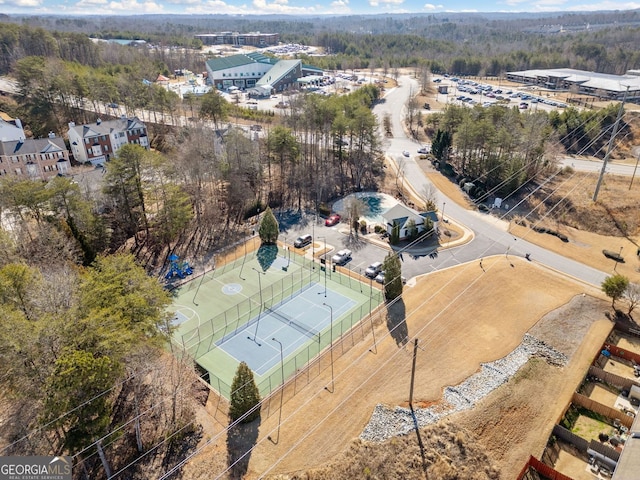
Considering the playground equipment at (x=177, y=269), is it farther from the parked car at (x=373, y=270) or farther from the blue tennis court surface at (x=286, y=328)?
the parked car at (x=373, y=270)

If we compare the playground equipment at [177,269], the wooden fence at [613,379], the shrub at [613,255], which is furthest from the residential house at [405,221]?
the playground equipment at [177,269]

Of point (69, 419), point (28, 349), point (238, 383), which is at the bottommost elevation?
point (238, 383)

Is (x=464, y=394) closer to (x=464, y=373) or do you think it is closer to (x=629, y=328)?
→ (x=464, y=373)

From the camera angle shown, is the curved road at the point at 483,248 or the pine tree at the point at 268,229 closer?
the curved road at the point at 483,248

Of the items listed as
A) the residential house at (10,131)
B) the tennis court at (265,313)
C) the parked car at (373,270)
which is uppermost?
the residential house at (10,131)

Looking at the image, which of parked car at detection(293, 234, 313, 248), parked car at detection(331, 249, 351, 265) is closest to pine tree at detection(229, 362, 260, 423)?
parked car at detection(331, 249, 351, 265)

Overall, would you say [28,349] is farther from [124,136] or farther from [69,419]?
[124,136]

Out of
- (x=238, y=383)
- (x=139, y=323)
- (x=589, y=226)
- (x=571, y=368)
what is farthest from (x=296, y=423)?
(x=589, y=226)
